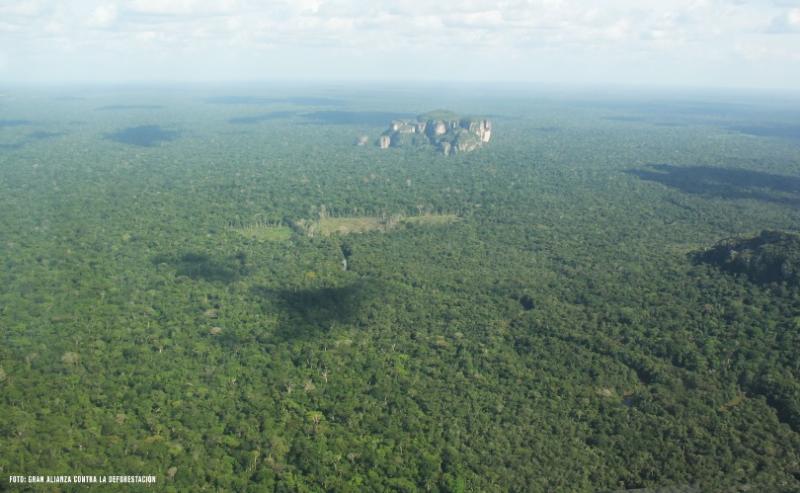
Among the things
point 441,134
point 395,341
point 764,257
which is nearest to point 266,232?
point 395,341

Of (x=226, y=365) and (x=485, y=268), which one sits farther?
(x=485, y=268)

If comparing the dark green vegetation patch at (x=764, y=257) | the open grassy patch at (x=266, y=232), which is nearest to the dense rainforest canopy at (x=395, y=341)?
the dark green vegetation patch at (x=764, y=257)

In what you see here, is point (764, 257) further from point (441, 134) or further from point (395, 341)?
point (441, 134)

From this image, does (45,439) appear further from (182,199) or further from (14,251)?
(182,199)

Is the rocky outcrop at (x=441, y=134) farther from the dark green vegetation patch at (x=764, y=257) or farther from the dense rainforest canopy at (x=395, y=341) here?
the dark green vegetation patch at (x=764, y=257)

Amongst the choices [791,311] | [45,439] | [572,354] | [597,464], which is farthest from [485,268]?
[45,439]
